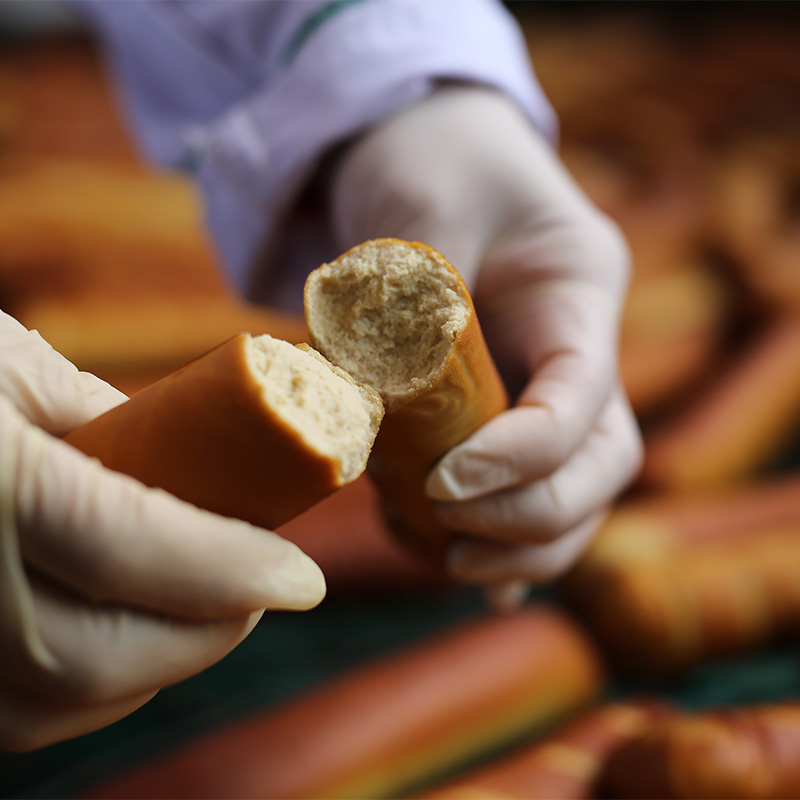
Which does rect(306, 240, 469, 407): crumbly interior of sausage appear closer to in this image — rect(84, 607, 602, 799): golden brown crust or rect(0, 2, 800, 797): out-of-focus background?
rect(0, 2, 800, 797): out-of-focus background

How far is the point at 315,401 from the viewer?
62 cm

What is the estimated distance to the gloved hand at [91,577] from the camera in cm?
57

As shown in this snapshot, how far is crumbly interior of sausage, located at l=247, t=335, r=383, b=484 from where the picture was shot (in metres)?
0.59

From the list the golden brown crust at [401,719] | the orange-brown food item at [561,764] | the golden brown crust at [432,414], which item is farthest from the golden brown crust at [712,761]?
the golden brown crust at [432,414]

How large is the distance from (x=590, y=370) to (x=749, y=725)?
0.67m

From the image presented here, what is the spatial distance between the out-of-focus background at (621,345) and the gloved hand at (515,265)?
340 millimetres

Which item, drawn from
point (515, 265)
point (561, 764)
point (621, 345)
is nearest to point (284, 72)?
point (515, 265)

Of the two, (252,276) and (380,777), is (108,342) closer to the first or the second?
(252,276)

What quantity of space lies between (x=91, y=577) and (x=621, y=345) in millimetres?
1897

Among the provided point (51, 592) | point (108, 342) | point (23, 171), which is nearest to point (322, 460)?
point (51, 592)

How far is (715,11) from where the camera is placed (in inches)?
188

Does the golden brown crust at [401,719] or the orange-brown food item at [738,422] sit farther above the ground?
the golden brown crust at [401,719]

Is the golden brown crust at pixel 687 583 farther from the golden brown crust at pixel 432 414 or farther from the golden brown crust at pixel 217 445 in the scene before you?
the golden brown crust at pixel 217 445

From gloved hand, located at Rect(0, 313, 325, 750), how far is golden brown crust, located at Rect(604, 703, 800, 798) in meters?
0.73
